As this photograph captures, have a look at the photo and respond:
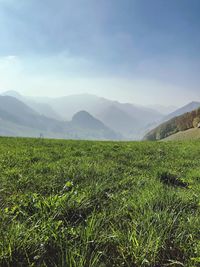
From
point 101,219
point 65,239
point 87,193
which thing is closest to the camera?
A: point 65,239

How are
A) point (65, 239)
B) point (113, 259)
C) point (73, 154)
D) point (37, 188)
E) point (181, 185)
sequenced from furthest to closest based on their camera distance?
point (73, 154) < point (181, 185) < point (37, 188) < point (65, 239) < point (113, 259)

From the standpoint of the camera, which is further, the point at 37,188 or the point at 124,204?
the point at 37,188

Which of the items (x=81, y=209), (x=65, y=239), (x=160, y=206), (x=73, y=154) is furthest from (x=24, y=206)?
(x=73, y=154)

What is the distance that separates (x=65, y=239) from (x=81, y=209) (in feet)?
4.02

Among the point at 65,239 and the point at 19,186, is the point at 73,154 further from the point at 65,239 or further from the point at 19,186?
the point at 65,239

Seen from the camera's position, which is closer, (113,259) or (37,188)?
(113,259)

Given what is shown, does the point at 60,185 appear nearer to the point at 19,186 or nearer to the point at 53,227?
the point at 19,186

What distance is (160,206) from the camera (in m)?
4.95

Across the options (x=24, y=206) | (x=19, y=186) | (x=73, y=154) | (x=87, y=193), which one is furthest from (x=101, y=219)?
(x=73, y=154)

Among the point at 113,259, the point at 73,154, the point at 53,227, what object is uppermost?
the point at 73,154

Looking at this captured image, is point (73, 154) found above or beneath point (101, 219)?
above

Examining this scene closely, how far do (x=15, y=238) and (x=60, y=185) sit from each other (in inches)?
118

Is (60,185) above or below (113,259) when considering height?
above

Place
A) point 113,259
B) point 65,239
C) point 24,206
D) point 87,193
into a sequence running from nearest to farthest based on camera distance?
point 113,259 → point 65,239 → point 24,206 → point 87,193
